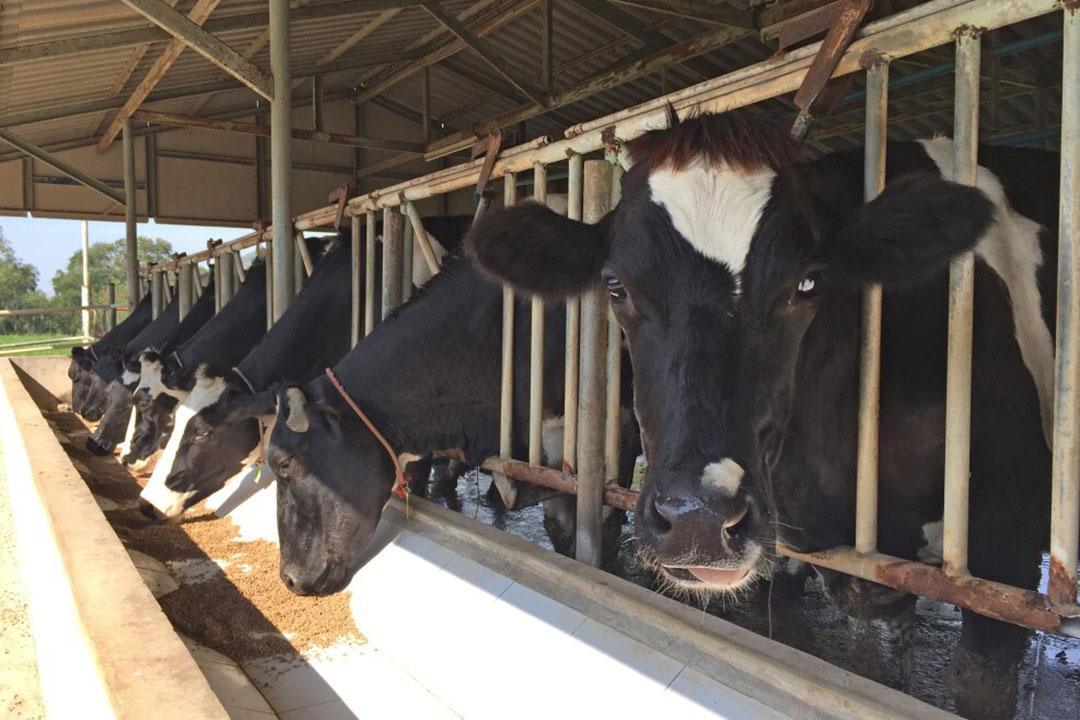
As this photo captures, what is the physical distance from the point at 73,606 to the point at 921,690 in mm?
2845

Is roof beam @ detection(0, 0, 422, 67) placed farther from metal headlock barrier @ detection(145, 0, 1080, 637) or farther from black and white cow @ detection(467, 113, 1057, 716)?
black and white cow @ detection(467, 113, 1057, 716)

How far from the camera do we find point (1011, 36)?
819cm

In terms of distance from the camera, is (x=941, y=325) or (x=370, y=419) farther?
(x=370, y=419)

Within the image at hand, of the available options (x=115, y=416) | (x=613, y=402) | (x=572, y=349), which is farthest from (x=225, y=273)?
(x=613, y=402)

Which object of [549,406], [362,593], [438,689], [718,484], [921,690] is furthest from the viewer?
[549,406]

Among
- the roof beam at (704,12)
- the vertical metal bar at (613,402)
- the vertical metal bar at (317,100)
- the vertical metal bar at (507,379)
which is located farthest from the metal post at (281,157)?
the vertical metal bar at (317,100)

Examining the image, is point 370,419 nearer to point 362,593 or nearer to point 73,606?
point 362,593

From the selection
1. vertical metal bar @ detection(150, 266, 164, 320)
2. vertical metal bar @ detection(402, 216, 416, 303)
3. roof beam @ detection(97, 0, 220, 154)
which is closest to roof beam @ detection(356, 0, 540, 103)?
roof beam @ detection(97, 0, 220, 154)

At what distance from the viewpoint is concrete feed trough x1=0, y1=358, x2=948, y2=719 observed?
1.75 m

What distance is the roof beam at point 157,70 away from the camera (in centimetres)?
704

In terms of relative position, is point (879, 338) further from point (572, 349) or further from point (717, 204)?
point (572, 349)

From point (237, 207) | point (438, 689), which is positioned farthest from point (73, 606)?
point (237, 207)

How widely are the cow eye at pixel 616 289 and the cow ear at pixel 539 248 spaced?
0.83ft

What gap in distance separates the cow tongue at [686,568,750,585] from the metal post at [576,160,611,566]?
47.7 inches
